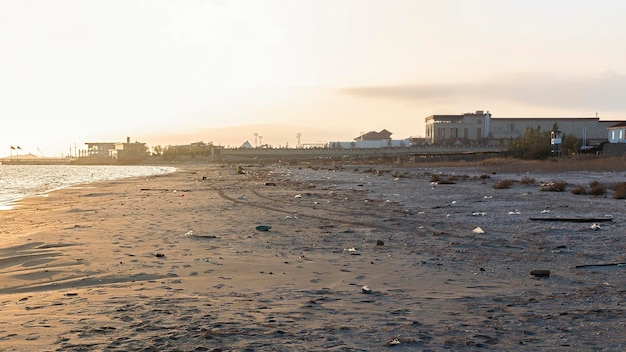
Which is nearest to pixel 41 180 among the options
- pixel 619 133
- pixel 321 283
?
pixel 321 283

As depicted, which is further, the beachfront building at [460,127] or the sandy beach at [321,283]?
the beachfront building at [460,127]

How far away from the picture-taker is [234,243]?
11.9m

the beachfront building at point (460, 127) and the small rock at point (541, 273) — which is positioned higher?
the beachfront building at point (460, 127)

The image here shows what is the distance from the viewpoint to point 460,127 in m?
146

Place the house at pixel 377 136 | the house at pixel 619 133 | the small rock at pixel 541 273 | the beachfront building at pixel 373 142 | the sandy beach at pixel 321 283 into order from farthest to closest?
the house at pixel 377 136
the beachfront building at pixel 373 142
the house at pixel 619 133
the small rock at pixel 541 273
the sandy beach at pixel 321 283

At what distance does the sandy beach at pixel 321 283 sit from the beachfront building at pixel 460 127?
13089 cm

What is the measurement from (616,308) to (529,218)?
8.51 metres

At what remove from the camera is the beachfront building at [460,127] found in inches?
5679

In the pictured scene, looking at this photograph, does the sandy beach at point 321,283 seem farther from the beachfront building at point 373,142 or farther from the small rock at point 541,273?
the beachfront building at point 373,142

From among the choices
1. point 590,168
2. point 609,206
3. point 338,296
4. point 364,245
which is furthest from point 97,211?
point 590,168

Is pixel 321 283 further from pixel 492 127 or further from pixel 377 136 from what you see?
pixel 377 136

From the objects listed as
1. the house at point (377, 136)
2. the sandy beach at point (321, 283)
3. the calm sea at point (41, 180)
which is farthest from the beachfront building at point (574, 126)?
the sandy beach at point (321, 283)

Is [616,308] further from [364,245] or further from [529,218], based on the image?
[529,218]

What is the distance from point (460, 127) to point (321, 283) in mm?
143888
